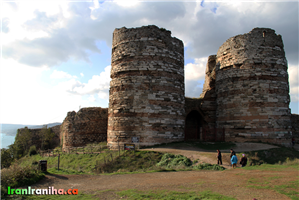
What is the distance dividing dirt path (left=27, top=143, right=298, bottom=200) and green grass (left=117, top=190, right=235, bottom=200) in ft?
1.21

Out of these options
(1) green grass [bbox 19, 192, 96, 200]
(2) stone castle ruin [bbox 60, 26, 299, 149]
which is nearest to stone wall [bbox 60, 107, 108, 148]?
(2) stone castle ruin [bbox 60, 26, 299, 149]

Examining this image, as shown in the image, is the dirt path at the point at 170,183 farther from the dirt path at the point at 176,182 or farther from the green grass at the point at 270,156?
the green grass at the point at 270,156

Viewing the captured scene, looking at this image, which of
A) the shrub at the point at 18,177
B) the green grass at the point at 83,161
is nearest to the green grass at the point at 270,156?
the green grass at the point at 83,161

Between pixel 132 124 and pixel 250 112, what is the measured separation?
1062 centimetres

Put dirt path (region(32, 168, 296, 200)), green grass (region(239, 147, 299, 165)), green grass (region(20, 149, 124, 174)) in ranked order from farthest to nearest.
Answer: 1. green grass (region(20, 149, 124, 174))
2. green grass (region(239, 147, 299, 165))
3. dirt path (region(32, 168, 296, 200))

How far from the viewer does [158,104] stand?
1662 cm

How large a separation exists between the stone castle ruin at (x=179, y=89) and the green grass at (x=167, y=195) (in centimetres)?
891

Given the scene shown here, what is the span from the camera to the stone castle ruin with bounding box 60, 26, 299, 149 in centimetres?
1650

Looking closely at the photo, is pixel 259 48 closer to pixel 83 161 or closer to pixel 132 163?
pixel 132 163

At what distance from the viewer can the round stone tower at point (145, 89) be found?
16.3 metres

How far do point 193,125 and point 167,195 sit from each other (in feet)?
55.8

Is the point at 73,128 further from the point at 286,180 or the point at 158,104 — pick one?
the point at 286,180

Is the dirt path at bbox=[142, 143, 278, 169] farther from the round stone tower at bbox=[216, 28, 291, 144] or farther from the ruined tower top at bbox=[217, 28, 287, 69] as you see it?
the ruined tower top at bbox=[217, 28, 287, 69]

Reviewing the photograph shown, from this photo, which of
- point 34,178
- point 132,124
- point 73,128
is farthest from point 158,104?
point 73,128
